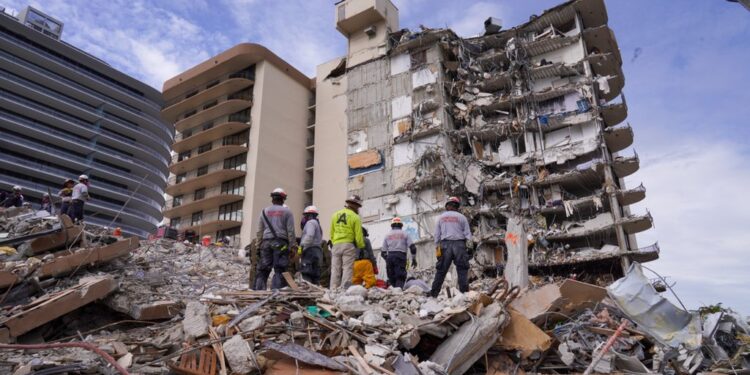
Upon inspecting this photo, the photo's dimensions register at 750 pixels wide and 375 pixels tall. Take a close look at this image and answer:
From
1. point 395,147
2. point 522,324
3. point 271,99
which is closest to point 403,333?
point 522,324

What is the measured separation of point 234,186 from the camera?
3800 centimetres

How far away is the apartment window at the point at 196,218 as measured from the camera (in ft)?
128

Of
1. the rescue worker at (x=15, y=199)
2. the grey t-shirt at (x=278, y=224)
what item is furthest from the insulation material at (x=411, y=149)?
the grey t-shirt at (x=278, y=224)

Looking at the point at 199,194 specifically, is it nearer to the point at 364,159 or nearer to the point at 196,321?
the point at 364,159

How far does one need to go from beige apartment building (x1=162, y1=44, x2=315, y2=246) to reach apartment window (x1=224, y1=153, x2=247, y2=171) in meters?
0.05

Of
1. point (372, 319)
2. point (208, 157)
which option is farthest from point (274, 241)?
point (208, 157)

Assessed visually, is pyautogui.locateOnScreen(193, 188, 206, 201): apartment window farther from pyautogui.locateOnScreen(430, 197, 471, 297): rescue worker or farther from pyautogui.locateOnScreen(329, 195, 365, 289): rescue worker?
pyautogui.locateOnScreen(430, 197, 471, 297): rescue worker

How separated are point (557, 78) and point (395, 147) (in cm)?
1143

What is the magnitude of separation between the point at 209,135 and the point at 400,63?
676 inches

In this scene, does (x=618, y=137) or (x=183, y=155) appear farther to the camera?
(x=183, y=155)

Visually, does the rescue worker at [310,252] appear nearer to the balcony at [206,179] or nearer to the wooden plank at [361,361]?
the wooden plank at [361,361]

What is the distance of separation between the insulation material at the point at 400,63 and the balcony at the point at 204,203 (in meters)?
14.8

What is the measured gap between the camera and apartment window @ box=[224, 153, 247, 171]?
3794 centimetres

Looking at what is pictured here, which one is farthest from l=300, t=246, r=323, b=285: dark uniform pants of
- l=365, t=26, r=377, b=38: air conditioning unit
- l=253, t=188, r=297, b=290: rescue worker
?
l=365, t=26, r=377, b=38: air conditioning unit
